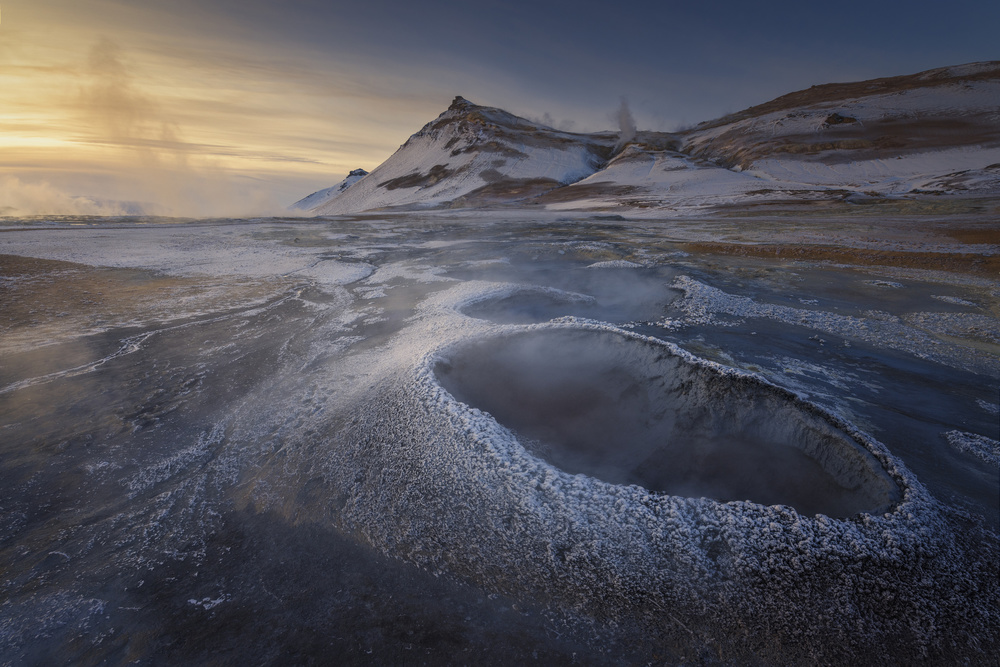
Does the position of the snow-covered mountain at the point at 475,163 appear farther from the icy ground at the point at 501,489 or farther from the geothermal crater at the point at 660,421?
the geothermal crater at the point at 660,421

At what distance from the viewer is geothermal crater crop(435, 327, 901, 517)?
2.52 m

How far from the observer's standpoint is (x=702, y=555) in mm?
2078

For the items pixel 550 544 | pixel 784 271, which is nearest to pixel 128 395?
pixel 550 544

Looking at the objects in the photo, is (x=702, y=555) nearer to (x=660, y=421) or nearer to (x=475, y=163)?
(x=660, y=421)

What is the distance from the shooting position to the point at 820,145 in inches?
1788

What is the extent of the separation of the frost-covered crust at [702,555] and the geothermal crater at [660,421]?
21cm

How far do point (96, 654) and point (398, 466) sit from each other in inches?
60.6

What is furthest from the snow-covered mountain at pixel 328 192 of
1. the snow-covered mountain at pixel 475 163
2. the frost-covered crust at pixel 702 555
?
the frost-covered crust at pixel 702 555

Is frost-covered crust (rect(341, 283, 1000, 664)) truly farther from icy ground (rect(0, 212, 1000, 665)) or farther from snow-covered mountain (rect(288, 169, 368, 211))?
snow-covered mountain (rect(288, 169, 368, 211))

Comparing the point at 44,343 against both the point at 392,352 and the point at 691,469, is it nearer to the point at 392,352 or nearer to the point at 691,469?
the point at 392,352

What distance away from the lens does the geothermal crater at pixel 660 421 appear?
2521mm

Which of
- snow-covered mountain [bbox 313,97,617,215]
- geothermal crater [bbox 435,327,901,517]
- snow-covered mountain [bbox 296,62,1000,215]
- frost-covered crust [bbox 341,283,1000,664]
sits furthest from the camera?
snow-covered mountain [bbox 313,97,617,215]

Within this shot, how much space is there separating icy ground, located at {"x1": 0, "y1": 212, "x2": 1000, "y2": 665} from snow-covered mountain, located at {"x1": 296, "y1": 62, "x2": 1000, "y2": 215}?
30.4m

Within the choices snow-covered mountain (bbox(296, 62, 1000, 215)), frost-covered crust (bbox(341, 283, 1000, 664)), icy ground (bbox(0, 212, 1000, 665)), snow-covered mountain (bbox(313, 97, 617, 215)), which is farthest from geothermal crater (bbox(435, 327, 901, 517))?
snow-covered mountain (bbox(313, 97, 617, 215))
